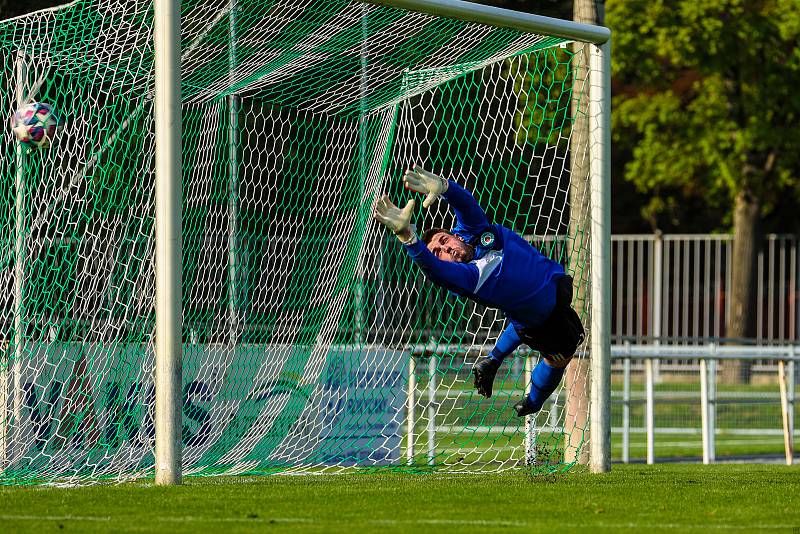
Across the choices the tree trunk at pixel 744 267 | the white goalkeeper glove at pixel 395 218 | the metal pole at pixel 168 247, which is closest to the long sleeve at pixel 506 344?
the white goalkeeper glove at pixel 395 218

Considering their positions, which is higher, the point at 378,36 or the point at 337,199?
the point at 378,36

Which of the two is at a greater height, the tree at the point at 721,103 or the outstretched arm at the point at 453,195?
the tree at the point at 721,103

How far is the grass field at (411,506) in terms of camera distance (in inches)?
246

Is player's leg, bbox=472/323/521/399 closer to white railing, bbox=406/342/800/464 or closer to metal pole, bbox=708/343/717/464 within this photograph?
white railing, bbox=406/342/800/464

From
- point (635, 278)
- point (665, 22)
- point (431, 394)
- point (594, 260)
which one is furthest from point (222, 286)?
point (635, 278)

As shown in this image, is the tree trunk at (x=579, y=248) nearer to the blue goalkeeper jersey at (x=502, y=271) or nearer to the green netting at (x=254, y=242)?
the green netting at (x=254, y=242)

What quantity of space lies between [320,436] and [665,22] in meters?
13.8

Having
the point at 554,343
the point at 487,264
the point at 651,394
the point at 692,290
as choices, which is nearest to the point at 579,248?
the point at 554,343

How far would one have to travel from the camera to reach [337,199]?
1188 cm

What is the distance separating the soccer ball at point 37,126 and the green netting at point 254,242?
0.59 meters

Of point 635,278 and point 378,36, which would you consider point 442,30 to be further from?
point 635,278

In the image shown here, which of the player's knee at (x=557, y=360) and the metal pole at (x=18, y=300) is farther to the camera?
the metal pole at (x=18, y=300)

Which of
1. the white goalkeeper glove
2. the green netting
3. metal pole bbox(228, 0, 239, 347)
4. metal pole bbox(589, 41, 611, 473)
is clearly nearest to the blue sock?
metal pole bbox(589, 41, 611, 473)

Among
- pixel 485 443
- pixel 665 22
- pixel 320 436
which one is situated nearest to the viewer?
pixel 320 436
